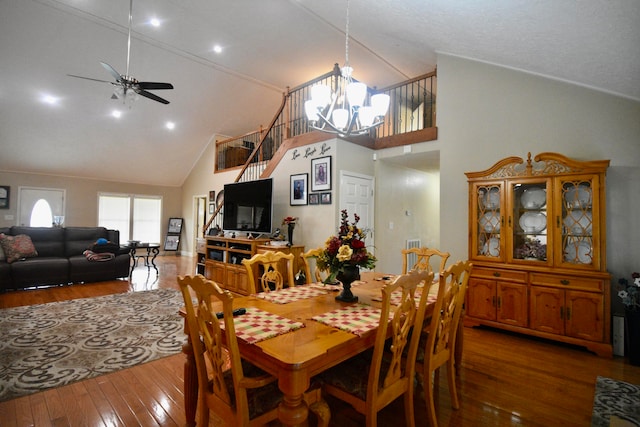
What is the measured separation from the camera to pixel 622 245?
321cm

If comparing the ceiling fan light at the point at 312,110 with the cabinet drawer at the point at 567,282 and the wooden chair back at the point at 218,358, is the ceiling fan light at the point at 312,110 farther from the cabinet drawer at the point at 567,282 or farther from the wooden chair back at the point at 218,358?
the cabinet drawer at the point at 567,282

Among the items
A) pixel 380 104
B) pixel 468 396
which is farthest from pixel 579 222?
pixel 380 104

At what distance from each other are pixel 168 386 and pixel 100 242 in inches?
185

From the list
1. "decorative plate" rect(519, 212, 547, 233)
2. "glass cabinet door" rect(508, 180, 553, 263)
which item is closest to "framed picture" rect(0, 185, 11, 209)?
"glass cabinet door" rect(508, 180, 553, 263)

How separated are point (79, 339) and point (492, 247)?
15.2 ft

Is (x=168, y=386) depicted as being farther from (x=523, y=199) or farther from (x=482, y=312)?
(x=523, y=199)

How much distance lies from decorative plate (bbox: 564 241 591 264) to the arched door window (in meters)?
11.0

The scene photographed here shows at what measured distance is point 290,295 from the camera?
2256 millimetres

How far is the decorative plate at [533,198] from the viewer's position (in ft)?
Result: 11.1

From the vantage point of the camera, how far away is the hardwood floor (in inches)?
76.6

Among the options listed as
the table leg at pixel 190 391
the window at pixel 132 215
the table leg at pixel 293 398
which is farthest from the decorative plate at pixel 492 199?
the window at pixel 132 215

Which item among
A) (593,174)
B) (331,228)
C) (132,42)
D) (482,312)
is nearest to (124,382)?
(331,228)

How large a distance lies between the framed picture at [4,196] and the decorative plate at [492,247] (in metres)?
10.5

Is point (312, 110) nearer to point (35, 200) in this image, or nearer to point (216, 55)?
point (216, 55)
